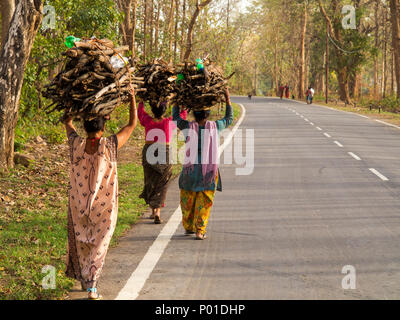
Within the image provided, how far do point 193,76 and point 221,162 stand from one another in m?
7.09

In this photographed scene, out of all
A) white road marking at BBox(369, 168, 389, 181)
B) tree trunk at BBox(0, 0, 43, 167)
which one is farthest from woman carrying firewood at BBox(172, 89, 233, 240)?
white road marking at BBox(369, 168, 389, 181)

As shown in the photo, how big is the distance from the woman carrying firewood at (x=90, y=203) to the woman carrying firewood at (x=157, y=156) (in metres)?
2.51

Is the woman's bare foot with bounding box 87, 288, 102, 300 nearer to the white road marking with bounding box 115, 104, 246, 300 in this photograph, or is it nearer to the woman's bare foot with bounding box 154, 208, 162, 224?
the white road marking with bounding box 115, 104, 246, 300

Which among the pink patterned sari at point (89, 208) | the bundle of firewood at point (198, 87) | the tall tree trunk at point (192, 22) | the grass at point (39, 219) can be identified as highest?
the tall tree trunk at point (192, 22)

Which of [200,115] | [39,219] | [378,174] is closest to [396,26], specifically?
[378,174]

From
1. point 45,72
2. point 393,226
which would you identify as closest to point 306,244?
point 393,226

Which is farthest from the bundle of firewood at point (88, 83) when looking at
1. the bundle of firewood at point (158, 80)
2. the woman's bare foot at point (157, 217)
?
the woman's bare foot at point (157, 217)

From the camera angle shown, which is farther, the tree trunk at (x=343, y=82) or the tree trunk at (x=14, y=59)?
the tree trunk at (x=343, y=82)

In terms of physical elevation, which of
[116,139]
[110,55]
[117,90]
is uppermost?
[110,55]

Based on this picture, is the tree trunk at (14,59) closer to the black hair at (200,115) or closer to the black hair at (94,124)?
the black hair at (200,115)

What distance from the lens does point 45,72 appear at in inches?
579

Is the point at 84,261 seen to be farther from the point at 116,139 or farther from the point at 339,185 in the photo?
the point at 339,185

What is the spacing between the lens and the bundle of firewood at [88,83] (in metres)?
4.71

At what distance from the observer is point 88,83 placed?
187 inches
